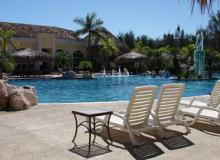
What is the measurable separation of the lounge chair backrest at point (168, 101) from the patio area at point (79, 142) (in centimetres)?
34

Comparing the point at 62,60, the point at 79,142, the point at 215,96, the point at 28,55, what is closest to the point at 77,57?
the point at 62,60

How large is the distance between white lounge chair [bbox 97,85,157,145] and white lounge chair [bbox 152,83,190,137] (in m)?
0.23

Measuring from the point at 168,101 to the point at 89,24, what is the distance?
34456mm

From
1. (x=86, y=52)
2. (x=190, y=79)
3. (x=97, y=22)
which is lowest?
(x=190, y=79)

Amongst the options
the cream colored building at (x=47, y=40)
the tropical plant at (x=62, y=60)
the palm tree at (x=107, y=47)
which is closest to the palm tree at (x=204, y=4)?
the tropical plant at (x=62, y=60)

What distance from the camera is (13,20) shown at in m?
40.3

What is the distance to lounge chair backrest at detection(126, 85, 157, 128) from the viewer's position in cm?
464

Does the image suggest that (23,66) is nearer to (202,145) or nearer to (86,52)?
(86,52)

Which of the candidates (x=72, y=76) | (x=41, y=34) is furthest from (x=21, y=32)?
(x=72, y=76)

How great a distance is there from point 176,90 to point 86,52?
36.2 metres

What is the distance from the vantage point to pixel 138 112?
15.7 ft

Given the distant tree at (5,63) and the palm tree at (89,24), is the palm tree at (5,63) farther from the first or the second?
the palm tree at (89,24)

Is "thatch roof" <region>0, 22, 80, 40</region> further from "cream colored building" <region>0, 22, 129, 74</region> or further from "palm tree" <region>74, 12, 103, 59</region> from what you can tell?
"palm tree" <region>74, 12, 103, 59</region>

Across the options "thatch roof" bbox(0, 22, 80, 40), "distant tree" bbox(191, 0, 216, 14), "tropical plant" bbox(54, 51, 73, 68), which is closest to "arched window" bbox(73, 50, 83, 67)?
"thatch roof" bbox(0, 22, 80, 40)
